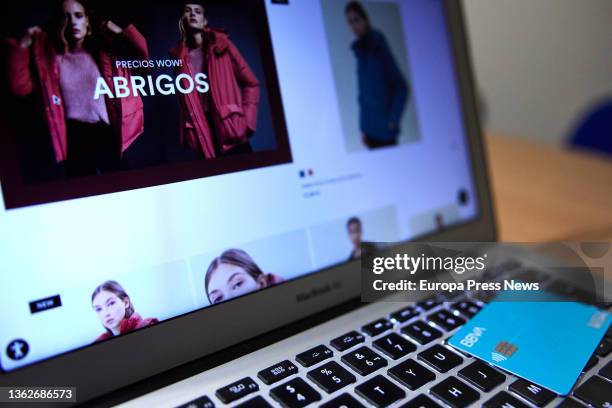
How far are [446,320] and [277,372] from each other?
16 cm

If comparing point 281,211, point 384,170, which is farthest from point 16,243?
point 384,170

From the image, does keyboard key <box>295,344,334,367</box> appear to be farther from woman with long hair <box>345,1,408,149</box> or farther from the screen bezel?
woman with long hair <box>345,1,408,149</box>

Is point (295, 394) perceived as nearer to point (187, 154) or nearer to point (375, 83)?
point (187, 154)

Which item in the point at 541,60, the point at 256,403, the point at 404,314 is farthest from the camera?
the point at 541,60

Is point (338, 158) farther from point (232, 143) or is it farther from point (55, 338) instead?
point (55, 338)

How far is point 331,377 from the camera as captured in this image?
12.3 inches

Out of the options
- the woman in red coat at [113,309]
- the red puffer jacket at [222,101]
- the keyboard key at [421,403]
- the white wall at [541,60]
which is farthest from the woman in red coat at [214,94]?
the white wall at [541,60]

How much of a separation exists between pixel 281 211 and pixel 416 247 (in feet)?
0.50

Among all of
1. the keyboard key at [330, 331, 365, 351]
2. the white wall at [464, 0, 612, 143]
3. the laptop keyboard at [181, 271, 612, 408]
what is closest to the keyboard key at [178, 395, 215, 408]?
the laptop keyboard at [181, 271, 612, 408]

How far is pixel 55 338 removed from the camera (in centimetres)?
30

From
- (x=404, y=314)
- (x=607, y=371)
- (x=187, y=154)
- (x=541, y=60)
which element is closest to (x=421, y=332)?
(x=404, y=314)

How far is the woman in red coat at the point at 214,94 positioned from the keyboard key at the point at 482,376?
0.24m

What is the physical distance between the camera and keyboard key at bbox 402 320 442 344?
1.18 ft

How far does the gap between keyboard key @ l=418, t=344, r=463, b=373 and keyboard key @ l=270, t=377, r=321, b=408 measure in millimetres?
92
